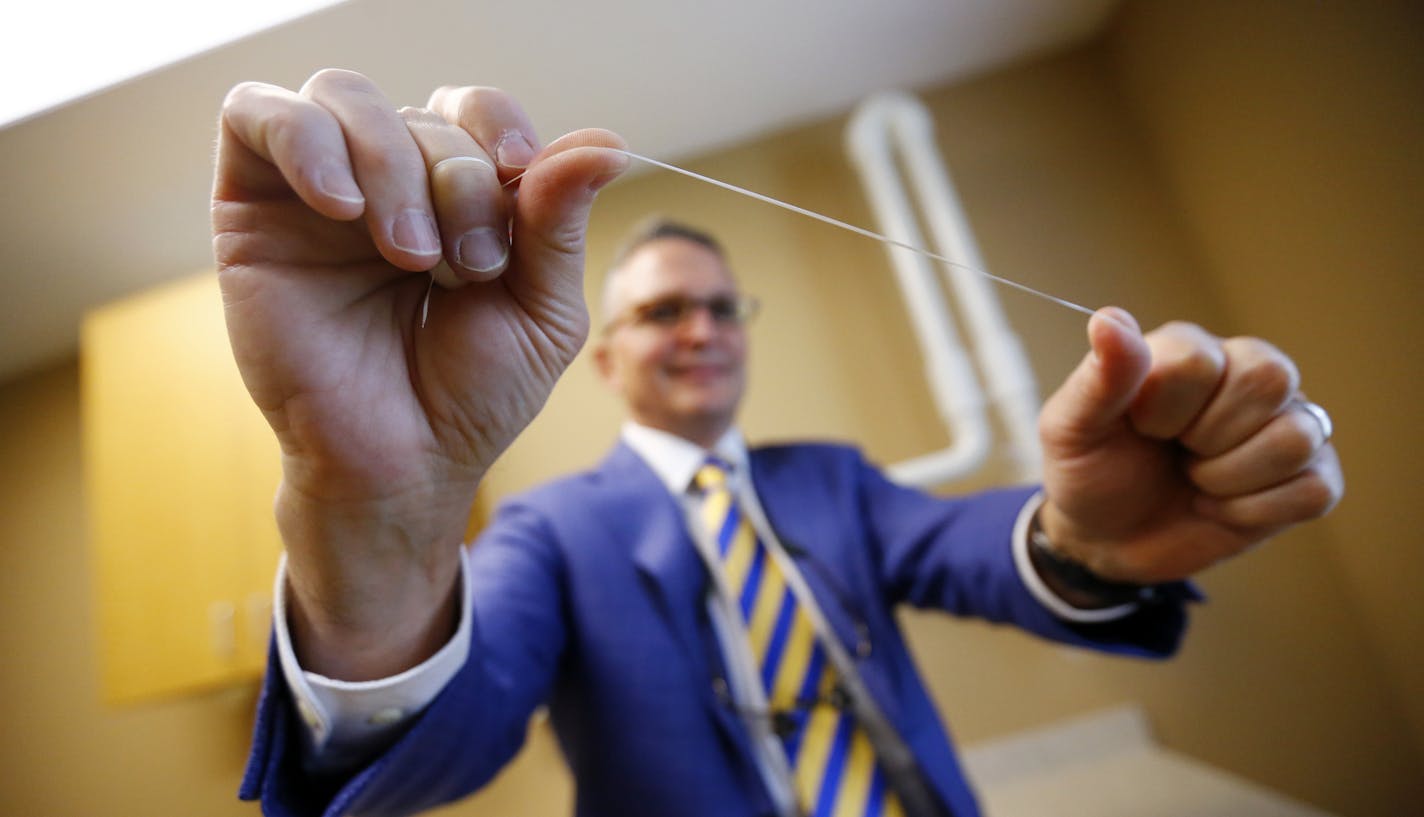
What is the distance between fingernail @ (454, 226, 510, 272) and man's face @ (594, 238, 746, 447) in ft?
1.77

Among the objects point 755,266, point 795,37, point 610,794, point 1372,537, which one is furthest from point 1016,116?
point 610,794

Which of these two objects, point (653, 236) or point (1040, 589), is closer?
point (1040, 589)

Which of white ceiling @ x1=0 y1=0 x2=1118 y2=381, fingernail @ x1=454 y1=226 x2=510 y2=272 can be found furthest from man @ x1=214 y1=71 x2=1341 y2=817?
white ceiling @ x1=0 y1=0 x2=1118 y2=381

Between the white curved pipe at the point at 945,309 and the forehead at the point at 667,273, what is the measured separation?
383 mm

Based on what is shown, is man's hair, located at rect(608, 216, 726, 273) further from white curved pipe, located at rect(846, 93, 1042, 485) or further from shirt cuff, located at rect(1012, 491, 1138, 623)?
shirt cuff, located at rect(1012, 491, 1138, 623)

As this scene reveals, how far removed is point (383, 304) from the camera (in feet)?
0.91

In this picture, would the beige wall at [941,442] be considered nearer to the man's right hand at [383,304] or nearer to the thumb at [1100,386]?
the man's right hand at [383,304]

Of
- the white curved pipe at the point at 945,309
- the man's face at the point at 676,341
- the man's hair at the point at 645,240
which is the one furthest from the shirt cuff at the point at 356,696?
Result: the white curved pipe at the point at 945,309

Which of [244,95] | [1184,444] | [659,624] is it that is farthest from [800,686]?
[244,95]

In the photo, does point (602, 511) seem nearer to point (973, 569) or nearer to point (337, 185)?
point (973, 569)

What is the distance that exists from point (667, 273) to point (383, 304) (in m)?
0.58

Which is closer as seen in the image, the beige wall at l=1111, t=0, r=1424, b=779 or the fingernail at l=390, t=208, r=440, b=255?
the fingernail at l=390, t=208, r=440, b=255

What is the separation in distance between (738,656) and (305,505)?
0.47m

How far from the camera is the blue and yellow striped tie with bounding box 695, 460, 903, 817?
599 millimetres
